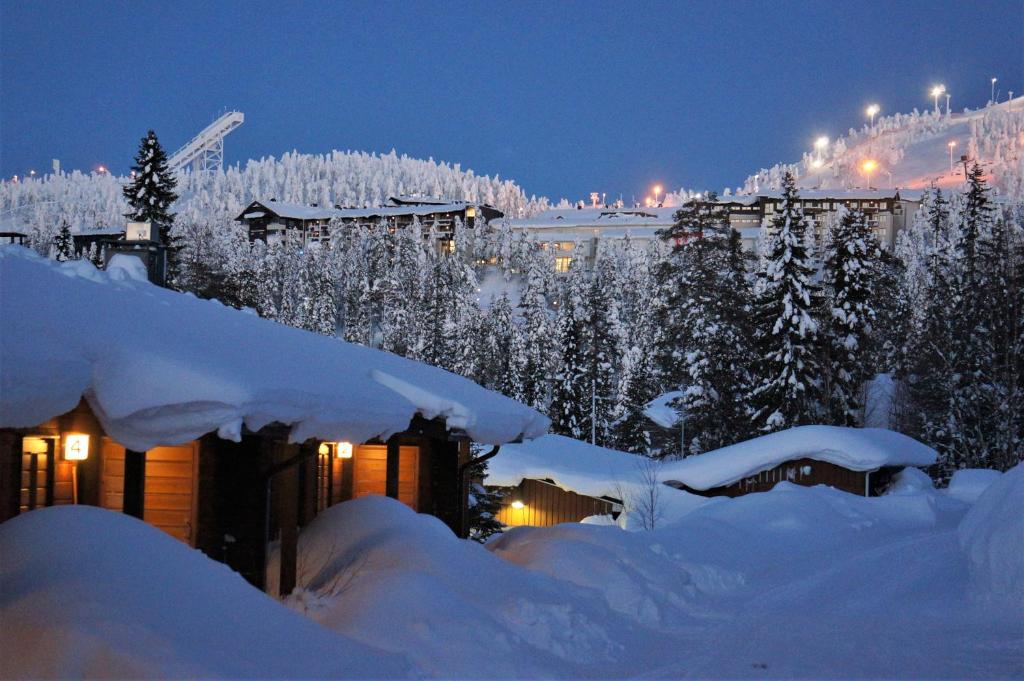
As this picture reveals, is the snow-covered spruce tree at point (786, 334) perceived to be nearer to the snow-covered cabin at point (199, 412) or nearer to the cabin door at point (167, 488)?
the snow-covered cabin at point (199, 412)

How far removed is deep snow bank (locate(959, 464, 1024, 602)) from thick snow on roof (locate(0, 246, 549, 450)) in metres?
7.55

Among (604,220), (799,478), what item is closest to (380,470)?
(799,478)

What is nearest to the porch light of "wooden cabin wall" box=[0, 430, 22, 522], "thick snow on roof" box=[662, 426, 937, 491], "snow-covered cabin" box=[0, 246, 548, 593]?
"snow-covered cabin" box=[0, 246, 548, 593]

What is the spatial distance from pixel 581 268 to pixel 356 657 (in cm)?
6093

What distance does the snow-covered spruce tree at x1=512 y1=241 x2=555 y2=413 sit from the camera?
2078 inches

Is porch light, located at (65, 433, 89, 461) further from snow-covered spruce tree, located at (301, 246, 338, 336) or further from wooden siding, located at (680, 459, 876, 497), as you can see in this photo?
snow-covered spruce tree, located at (301, 246, 338, 336)

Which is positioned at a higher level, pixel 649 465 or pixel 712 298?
pixel 712 298

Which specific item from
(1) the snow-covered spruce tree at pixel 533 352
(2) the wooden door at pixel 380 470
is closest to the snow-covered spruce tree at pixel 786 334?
(1) the snow-covered spruce tree at pixel 533 352

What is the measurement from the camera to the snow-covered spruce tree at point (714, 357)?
1390 inches

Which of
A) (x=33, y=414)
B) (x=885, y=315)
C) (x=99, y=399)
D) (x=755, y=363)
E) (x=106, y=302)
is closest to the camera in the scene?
(x=33, y=414)

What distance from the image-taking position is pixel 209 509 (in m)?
9.99

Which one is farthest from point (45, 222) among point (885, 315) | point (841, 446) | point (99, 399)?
point (99, 399)

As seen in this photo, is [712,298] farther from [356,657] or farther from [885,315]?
[356,657]

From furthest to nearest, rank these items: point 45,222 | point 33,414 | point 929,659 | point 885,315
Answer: point 45,222 → point 885,315 → point 929,659 → point 33,414
